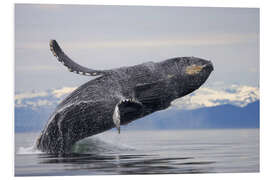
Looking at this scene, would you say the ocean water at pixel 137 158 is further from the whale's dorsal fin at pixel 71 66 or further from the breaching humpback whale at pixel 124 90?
the whale's dorsal fin at pixel 71 66

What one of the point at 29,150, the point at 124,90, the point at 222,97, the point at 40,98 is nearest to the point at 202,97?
the point at 222,97

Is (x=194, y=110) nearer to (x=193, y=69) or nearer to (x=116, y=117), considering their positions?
(x=193, y=69)

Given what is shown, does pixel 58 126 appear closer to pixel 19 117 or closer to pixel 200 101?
pixel 19 117

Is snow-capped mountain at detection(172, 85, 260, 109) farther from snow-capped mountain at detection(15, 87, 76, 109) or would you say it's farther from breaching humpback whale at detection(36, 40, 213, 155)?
breaching humpback whale at detection(36, 40, 213, 155)

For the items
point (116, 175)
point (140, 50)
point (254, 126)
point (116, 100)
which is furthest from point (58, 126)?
point (254, 126)
